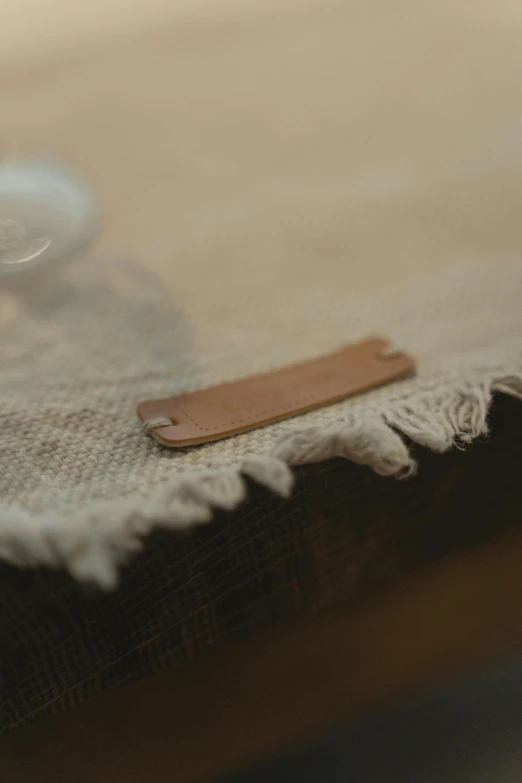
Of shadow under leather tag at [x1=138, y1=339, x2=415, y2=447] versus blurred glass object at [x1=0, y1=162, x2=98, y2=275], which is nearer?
shadow under leather tag at [x1=138, y1=339, x2=415, y2=447]

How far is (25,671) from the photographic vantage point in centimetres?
31

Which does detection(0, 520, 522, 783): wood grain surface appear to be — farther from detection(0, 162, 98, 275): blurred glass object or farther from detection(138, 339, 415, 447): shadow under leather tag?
detection(0, 162, 98, 275): blurred glass object

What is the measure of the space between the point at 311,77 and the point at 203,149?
144 millimetres

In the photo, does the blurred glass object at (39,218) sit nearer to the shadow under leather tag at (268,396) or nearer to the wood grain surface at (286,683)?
the shadow under leather tag at (268,396)

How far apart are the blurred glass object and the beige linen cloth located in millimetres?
22

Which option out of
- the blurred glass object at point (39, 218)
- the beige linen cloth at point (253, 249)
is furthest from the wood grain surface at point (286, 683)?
the blurred glass object at point (39, 218)

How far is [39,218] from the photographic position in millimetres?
492

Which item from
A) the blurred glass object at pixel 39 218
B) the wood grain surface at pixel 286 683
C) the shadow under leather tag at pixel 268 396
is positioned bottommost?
the wood grain surface at pixel 286 683

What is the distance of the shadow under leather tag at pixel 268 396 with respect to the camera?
36 centimetres

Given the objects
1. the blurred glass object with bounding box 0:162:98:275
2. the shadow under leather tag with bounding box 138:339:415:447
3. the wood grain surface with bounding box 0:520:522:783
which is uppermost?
the blurred glass object with bounding box 0:162:98:275

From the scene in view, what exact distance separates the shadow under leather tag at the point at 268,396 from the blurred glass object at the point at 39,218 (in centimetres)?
16

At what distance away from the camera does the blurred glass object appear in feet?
1.58

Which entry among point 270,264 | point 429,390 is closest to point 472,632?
point 429,390

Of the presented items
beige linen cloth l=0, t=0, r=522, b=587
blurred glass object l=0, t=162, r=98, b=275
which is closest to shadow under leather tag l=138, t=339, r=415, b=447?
beige linen cloth l=0, t=0, r=522, b=587
